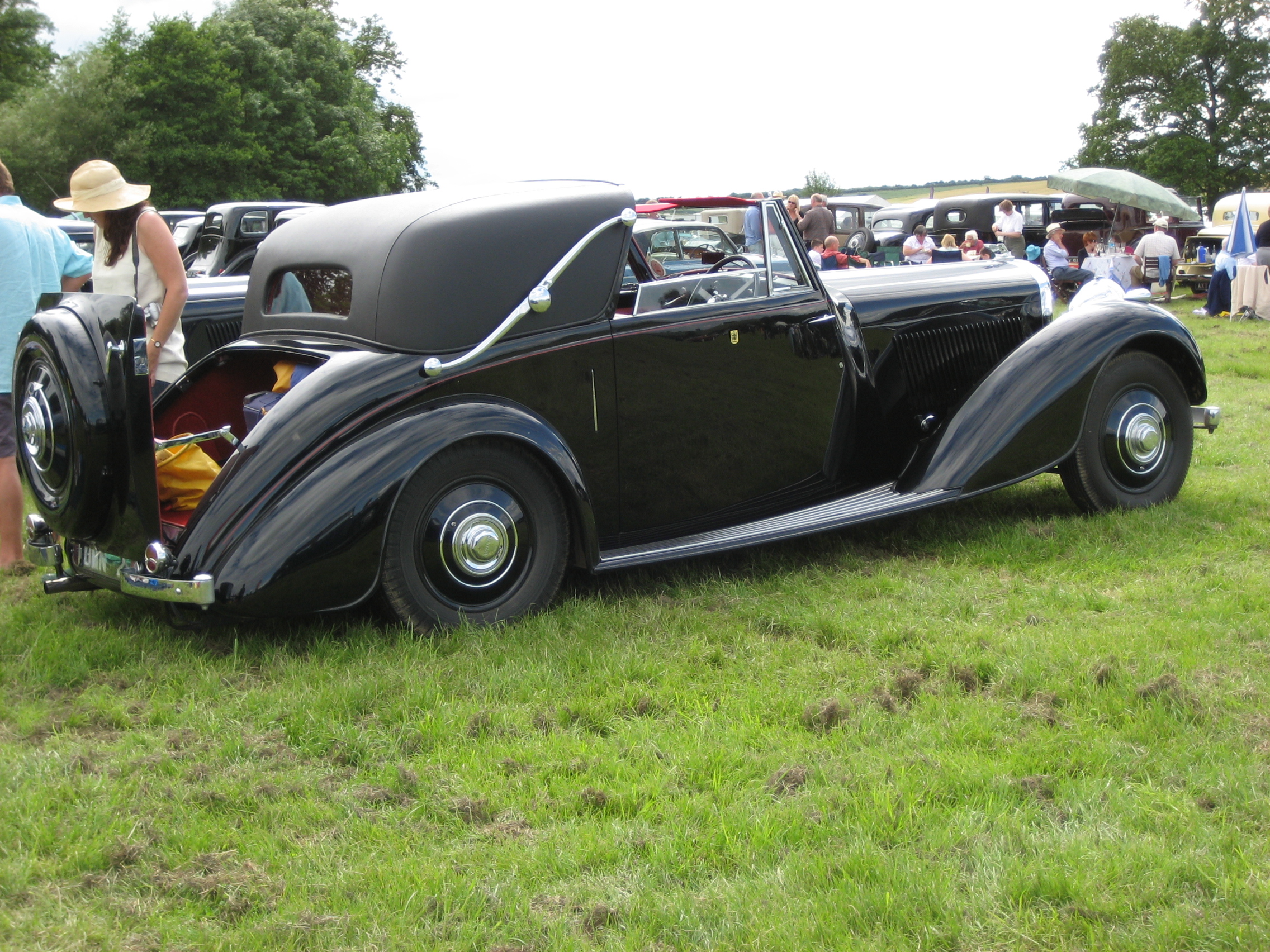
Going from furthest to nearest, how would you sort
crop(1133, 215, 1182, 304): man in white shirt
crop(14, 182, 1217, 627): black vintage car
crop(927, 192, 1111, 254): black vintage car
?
Answer: crop(927, 192, 1111, 254): black vintage car
crop(1133, 215, 1182, 304): man in white shirt
crop(14, 182, 1217, 627): black vintage car

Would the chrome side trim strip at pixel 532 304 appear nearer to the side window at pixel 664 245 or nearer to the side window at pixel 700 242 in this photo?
the side window at pixel 700 242

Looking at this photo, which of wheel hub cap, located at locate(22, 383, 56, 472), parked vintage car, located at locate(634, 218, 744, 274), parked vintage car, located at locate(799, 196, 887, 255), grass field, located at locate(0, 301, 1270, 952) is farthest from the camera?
parked vintage car, located at locate(799, 196, 887, 255)

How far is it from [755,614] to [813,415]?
124cm

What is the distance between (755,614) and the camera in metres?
4.32

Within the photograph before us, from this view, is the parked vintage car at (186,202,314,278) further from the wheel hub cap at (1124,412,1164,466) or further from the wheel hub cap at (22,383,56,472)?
the wheel hub cap at (1124,412,1164,466)

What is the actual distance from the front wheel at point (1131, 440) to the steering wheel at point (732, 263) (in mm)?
1865

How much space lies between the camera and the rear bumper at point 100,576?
3.65m

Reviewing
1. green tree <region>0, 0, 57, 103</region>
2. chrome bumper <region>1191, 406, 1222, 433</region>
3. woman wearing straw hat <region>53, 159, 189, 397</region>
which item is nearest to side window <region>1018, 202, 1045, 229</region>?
chrome bumper <region>1191, 406, 1222, 433</region>

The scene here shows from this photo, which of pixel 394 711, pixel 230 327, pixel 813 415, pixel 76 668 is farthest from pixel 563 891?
pixel 230 327

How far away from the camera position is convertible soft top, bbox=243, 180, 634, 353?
4.23m

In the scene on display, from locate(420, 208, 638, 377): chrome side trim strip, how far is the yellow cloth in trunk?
993 mm

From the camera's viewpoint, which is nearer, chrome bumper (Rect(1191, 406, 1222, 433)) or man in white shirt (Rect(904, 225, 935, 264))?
chrome bumper (Rect(1191, 406, 1222, 433))

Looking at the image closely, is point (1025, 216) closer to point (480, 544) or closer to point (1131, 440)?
point (1131, 440)

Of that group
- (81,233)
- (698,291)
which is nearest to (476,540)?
(698,291)
